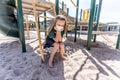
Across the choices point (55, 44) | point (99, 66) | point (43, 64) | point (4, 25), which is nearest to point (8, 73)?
point (43, 64)

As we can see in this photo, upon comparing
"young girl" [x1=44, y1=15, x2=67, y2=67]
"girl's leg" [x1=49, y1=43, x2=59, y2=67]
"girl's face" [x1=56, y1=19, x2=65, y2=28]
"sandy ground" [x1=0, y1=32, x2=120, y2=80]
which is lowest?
"sandy ground" [x1=0, y1=32, x2=120, y2=80]

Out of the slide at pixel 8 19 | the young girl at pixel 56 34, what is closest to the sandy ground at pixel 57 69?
the young girl at pixel 56 34

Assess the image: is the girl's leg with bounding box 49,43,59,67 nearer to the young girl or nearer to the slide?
the young girl

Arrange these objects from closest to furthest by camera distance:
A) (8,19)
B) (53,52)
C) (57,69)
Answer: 1. (57,69)
2. (53,52)
3. (8,19)

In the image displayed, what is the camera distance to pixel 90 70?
109 inches

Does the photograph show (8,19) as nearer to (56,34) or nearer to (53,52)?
(56,34)

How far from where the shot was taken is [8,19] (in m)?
4.96

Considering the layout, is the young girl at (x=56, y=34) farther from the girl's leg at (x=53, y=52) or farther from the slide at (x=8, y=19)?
the slide at (x=8, y=19)

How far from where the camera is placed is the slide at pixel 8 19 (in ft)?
15.7

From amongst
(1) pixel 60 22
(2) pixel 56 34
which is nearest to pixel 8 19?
(2) pixel 56 34

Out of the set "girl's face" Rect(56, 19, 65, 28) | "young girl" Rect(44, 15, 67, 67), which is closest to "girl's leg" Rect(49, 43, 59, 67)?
"young girl" Rect(44, 15, 67, 67)

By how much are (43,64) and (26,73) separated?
448 millimetres

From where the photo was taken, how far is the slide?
480cm

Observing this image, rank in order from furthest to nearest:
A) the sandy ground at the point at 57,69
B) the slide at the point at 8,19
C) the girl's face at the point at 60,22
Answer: the slide at the point at 8,19, the girl's face at the point at 60,22, the sandy ground at the point at 57,69
